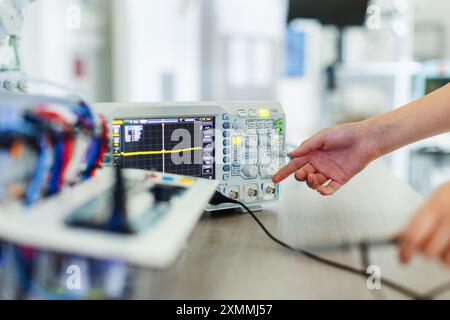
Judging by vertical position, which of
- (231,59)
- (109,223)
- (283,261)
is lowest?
(283,261)

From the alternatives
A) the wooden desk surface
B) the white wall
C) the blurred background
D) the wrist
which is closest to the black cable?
the wooden desk surface

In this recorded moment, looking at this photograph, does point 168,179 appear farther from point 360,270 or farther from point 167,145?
point 360,270

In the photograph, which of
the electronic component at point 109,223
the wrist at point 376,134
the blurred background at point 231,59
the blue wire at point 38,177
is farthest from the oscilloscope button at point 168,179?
the blurred background at point 231,59

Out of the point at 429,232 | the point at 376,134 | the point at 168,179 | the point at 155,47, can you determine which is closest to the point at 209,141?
the point at 168,179

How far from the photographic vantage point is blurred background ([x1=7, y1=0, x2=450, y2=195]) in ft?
8.16

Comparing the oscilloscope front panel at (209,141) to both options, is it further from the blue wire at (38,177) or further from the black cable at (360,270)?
the blue wire at (38,177)

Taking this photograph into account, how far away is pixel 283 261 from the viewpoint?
583 millimetres

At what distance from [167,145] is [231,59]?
221cm

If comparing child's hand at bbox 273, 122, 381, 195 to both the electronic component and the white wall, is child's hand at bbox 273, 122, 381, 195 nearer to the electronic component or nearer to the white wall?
the electronic component

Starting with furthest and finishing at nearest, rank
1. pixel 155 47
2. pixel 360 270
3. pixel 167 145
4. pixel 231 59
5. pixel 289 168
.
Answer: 1. pixel 231 59
2. pixel 155 47
3. pixel 289 168
4. pixel 167 145
5. pixel 360 270

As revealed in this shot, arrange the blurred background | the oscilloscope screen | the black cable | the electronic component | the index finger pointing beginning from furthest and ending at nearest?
the blurred background < the index finger pointing < the oscilloscope screen < the black cable < the electronic component

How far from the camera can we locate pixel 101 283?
1.49 ft

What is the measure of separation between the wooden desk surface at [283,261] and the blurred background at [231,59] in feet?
5.32

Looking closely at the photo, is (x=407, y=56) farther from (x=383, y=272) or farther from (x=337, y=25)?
(x=383, y=272)
